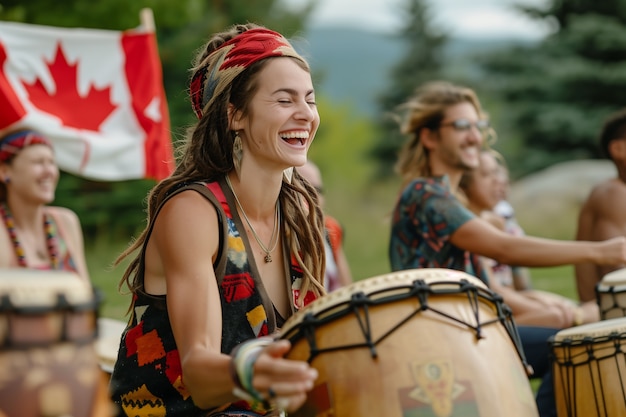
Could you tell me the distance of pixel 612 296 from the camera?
12.2 feet

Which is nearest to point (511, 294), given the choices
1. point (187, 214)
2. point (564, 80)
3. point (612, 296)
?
point (612, 296)

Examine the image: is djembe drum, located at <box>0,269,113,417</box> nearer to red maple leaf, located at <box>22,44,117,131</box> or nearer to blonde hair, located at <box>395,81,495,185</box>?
blonde hair, located at <box>395,81,495,185</box>

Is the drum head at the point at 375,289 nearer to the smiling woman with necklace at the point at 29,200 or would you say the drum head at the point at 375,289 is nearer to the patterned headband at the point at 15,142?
the smiling woman with necklace at the point at 29,200

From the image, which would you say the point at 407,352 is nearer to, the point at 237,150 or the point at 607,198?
the point at 237,150

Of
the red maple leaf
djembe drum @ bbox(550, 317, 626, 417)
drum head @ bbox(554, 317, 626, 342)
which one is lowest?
djembe drum @ bbox(550, 317, 626, 417)

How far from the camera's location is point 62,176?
1672 cm

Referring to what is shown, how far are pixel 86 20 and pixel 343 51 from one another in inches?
6163

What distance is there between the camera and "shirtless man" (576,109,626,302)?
17.1ft

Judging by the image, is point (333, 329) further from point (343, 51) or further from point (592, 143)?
point (343, 51)

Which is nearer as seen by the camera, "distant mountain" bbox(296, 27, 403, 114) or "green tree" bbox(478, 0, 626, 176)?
"green tree" bbox(478, 0, 626, 176)

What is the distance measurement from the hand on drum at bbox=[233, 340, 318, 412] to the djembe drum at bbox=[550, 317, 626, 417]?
139 centimetres

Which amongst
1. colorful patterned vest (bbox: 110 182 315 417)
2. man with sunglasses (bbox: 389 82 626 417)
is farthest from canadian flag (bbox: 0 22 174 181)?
colorful patterned vest (bbox: 110 182 315 417)

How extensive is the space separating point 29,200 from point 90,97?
122cm

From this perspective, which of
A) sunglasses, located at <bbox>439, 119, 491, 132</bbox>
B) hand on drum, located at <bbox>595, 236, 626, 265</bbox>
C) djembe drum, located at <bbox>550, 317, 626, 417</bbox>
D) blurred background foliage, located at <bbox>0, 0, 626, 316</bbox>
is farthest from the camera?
blurred background foliage, located at <bbox>0, 0, 626, 316</bbox>
